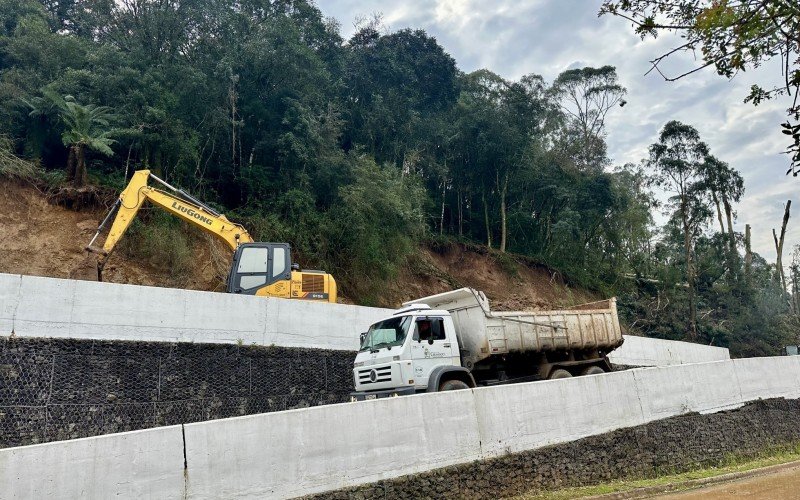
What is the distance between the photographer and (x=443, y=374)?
33.9ft

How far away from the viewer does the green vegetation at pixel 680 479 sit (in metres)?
8.62

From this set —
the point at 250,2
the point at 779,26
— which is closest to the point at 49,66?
the point at 250,2

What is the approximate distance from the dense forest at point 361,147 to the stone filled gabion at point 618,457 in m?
14.2

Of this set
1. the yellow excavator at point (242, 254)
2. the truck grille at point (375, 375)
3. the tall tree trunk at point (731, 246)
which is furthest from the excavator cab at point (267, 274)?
the tall tree trunk at point (731, 246)

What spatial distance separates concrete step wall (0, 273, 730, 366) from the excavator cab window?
1621mm

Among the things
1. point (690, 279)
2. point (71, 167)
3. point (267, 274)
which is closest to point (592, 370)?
point (267, 274)

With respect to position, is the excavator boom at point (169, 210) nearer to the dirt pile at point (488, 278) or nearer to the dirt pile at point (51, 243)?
the dirt pile at point (51, 243)

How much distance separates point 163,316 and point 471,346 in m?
6.47

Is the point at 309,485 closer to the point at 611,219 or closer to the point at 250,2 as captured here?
the point at 250,2

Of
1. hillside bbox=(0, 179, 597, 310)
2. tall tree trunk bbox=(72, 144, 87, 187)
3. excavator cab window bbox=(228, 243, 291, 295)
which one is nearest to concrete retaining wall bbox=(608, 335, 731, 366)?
hillside bbox=(0, 179, 597, 310)

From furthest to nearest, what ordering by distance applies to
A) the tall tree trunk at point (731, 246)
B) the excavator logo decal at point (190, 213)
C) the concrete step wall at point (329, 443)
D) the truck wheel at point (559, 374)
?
the tall tree trunk at point (731, 246) → the excavator logo decal at point (190, 213) → the truck wheel at point (559, 374) → the concrete step wall at point (329, 443)

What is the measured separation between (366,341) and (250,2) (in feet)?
67.1

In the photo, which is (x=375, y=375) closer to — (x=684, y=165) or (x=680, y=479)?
(x=680, y=479)

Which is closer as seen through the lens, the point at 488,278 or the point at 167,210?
the point at 167,210
